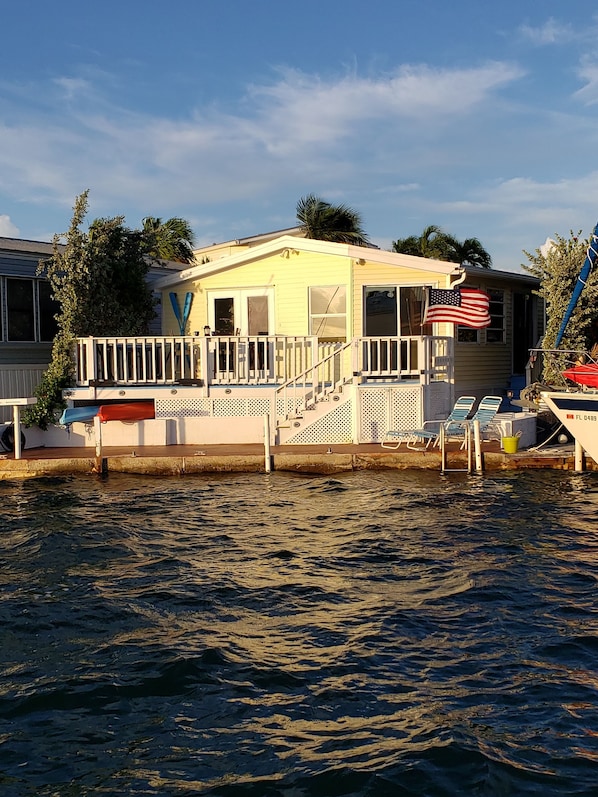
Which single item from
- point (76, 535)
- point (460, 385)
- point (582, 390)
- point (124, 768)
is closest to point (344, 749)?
point (124, 768)

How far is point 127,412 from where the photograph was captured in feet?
53.1

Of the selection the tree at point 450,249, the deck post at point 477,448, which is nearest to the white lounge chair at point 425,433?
the deck post at point 477,448

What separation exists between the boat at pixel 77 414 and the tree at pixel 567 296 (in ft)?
34.3

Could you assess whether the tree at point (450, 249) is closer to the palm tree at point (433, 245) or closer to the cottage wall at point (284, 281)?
the palm tree at point (433, 245)

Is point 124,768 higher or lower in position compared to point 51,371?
lower

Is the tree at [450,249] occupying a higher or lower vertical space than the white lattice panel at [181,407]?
higher

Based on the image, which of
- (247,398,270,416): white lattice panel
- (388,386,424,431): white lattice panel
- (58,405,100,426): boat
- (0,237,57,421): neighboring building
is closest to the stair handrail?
(247,398,270,416): white lattice panel

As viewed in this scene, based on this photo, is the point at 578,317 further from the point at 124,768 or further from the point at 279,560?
the point at 124,768

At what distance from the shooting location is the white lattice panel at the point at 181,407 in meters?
16.4

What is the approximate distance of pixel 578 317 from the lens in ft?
60.5

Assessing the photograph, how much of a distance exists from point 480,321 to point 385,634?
10296 millimetres

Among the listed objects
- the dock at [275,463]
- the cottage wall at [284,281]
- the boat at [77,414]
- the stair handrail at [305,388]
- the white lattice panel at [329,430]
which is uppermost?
the cottage wall at [284,281]

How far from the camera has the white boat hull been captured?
13391 mm

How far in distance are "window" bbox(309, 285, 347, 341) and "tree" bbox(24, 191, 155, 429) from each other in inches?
160
